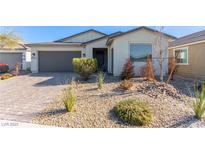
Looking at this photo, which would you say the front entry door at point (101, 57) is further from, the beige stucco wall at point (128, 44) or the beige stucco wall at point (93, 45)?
the beige stucco wall at point (128, 44)

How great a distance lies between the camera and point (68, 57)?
61.2ft

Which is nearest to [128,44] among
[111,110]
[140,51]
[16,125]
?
[140,51]

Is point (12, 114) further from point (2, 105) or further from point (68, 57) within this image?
point (68, 57)

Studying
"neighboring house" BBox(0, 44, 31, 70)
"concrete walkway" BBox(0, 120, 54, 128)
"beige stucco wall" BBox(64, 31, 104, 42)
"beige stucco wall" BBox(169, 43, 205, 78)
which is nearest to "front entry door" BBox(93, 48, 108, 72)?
"beige stucco wall" BBox(64, 31, 104, 42)

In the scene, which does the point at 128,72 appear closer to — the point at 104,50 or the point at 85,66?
the point at 85,66

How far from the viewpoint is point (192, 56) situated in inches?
545

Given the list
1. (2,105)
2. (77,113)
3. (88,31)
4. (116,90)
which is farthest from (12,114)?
(88,31)

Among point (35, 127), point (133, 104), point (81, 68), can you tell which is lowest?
point (35, 127)

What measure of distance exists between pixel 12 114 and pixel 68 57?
13.1 metres

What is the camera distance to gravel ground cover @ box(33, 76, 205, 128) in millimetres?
5301

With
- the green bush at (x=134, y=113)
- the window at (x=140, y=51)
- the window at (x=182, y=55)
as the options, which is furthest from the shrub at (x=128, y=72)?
the green bush at (x=134, y=113)

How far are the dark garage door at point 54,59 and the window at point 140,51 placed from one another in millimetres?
7130

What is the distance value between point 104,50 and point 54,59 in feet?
16.5

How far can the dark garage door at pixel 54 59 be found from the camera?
61.0ft
